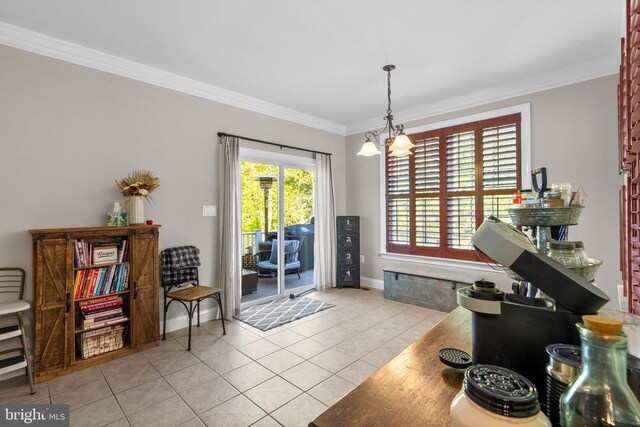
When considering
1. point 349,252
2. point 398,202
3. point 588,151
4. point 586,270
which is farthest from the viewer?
point 349,252

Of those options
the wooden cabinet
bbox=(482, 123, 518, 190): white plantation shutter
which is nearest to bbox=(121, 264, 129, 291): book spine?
the wooden cabinet

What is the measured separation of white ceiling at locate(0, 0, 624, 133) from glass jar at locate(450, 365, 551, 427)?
8.52 feet

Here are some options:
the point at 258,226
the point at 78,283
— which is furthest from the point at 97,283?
the point at 258,226

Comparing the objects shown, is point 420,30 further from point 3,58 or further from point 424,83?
point 3,58

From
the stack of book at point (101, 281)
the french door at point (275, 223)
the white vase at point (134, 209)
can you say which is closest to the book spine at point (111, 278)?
the stack of book at point (101, 281)

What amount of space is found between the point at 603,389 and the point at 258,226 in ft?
14.2

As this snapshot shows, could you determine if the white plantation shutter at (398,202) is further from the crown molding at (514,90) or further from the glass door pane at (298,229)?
the glass door pane at (298,229)

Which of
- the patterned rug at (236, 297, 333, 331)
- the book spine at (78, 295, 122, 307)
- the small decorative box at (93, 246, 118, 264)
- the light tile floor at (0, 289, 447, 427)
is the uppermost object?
the small decorative box at (93, 246, 118, 264)

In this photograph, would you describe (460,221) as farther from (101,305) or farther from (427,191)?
(101,305)

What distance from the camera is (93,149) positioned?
2.95 meters

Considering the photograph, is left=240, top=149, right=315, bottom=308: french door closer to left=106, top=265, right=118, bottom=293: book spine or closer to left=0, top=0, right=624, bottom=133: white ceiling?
left=0, top=0, right=624, bottom=133: white ceiling

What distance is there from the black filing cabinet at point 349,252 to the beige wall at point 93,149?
226 centimetres

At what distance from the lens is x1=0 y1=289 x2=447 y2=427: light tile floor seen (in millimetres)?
2039

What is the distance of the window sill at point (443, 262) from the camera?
13.3 ft
